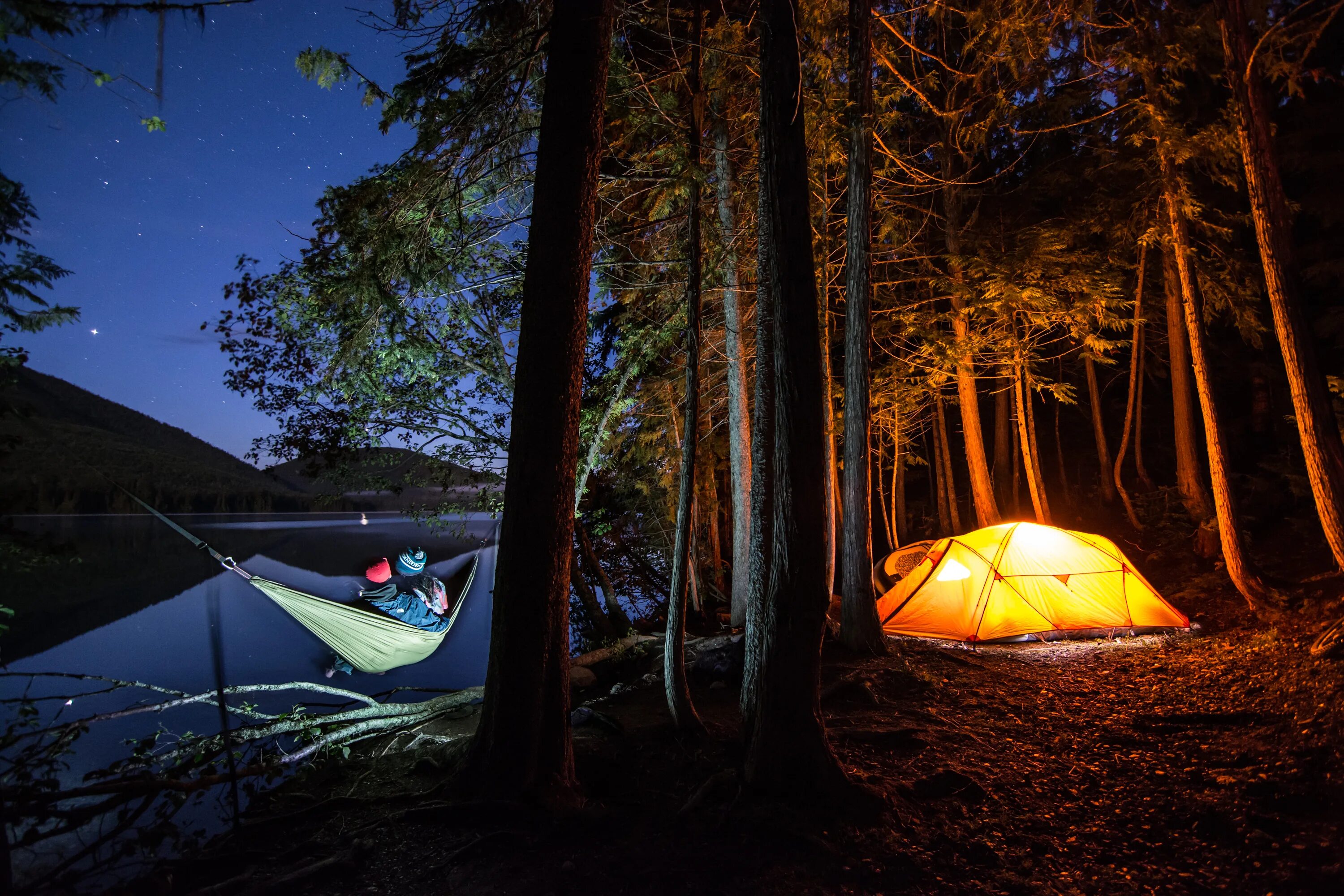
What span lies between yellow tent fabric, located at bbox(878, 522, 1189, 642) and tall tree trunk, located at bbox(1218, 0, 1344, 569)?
1658 millimetres

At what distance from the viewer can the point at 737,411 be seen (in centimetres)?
770

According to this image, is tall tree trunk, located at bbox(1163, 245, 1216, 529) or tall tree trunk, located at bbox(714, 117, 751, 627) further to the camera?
tall tree trunk, located at bbox(1163, 245, 1216, 529)

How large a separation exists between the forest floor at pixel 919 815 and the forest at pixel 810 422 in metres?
0.02

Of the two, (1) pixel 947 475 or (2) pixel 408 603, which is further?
(1) pixel 947 475

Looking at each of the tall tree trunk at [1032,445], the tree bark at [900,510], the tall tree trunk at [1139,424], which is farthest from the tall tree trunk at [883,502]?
the tall tree trunk at [1139,424]

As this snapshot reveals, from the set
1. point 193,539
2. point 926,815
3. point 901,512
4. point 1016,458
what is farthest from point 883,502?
point 193,539

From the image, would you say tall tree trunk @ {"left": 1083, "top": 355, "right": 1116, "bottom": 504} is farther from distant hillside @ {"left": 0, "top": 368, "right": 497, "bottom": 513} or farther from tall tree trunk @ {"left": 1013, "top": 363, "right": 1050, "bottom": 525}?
distant hillside @ {"left": 0, "top": 368, "right": 497, "bottom": 513}

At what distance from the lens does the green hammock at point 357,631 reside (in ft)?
21.6

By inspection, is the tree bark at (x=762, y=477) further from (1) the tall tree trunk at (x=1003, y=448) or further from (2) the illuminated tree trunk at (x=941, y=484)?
(2) the illuminated tree trunk at (x=941, y=484)

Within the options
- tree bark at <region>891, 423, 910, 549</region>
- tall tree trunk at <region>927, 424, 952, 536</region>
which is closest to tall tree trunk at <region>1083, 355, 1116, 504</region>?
tall tree trunk at <region>927, 424, 952, 536</region>

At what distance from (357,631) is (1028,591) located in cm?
760

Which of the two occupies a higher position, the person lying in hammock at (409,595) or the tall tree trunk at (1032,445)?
the tall tree trunk at (1032,445)

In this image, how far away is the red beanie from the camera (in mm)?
8664

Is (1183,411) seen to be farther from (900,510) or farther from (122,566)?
(122,566)
